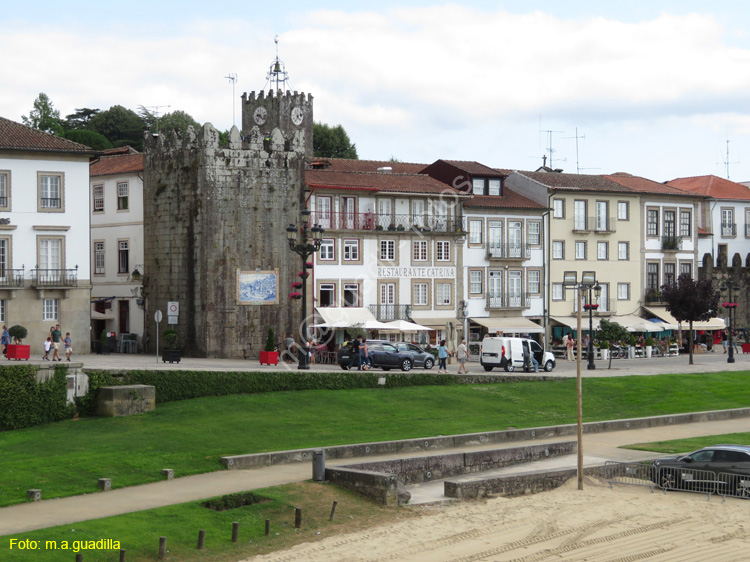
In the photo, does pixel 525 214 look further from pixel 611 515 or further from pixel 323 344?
pixel 611 515

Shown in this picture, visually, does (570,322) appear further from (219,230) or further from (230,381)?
(230,381)

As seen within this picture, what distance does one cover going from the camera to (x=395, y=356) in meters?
49.0

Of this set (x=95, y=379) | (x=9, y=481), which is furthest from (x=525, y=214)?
(x=9, y=481)

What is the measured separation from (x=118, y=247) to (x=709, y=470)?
1454 inches

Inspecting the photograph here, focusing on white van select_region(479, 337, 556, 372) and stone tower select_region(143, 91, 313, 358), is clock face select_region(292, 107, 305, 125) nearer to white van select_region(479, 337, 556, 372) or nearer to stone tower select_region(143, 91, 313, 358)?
stone tower select_region(143, 91, 313, 358)

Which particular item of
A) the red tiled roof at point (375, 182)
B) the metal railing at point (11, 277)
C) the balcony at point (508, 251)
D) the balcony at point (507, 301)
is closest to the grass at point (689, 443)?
the metal railing at point (11, 277)

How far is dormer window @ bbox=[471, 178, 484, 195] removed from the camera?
222 feet

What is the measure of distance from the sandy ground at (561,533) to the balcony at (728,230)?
55.0 metres

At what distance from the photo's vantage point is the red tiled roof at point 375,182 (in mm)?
59672

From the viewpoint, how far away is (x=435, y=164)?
69.9m

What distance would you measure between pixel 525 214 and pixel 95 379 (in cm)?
3908

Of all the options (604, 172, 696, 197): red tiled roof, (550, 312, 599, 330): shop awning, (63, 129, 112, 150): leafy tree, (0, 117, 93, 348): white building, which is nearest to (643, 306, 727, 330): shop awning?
(550, 312, 599, 330): shop awning

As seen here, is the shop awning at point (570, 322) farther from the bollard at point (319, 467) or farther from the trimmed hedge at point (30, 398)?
the bollard at point (319, 467)

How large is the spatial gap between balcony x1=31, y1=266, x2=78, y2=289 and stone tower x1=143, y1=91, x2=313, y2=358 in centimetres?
545
